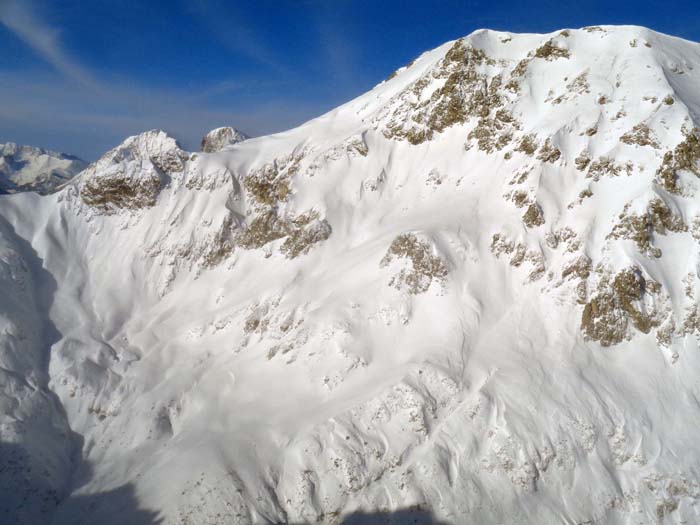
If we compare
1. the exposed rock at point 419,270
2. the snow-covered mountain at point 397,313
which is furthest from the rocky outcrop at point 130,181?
the exposed rock at point 419,270

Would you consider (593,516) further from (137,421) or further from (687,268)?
(137,421)

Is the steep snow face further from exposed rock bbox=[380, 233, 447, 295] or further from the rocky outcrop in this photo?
exposed rock bbox=[380, 233, 447, 295]

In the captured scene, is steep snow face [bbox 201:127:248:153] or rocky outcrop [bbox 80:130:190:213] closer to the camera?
rocky outcrop [bbox 80:130:190:213]

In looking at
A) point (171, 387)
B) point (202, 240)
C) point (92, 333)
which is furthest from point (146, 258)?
point (171, 387)

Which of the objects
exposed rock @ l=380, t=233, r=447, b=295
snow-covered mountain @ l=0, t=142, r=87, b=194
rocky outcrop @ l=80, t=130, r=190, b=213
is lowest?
exposed rock @ l=380, t=233, r=447, b=295

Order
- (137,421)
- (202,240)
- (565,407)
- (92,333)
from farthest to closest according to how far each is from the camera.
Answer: (202,240) → (92,333) → (137,421) → (565,407)

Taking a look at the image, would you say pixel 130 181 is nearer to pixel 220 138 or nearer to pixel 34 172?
pixel 220 138

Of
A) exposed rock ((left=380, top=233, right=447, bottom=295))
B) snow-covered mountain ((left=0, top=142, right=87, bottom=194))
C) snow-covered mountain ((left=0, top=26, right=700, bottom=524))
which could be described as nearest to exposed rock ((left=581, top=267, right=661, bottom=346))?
snow-covered mountain ((left=0, top=26, right=700, bottom=524))

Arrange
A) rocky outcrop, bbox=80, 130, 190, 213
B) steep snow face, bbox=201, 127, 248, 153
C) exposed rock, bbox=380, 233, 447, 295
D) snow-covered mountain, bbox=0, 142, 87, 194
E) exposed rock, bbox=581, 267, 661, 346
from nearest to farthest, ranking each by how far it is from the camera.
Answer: exposed rock, bbox=581, 267, 661, 346, exposed rock, bbox=380, 233, 447, 295, rocky outcrop, bbox=80, 130, 190, 213, steep snow face, bbox=201, 127, 248, 153, snow-covered mountain, bbox=0, 142, 87, 194

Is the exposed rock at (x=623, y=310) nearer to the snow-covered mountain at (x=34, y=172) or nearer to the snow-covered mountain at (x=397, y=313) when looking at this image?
the snow-covered mountain at (x=397, y=313)
